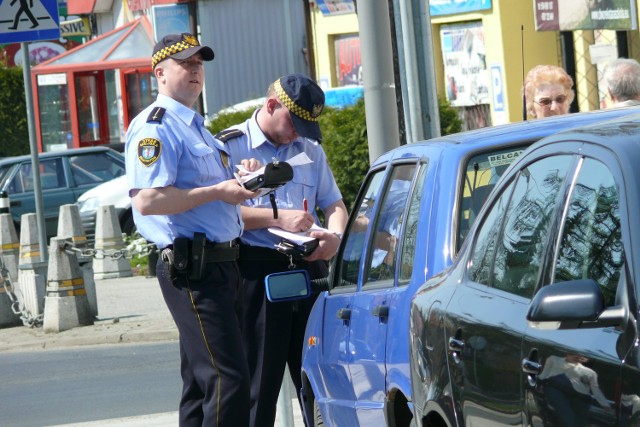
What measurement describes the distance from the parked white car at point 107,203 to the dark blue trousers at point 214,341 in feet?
51.4

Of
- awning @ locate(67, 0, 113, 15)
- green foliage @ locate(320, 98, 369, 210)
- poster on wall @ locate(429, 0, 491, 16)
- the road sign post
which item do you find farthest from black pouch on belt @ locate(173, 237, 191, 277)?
awning @ locate(67, 0, 113, 15)

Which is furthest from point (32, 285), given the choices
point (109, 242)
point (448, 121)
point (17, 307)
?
point (448, 121)

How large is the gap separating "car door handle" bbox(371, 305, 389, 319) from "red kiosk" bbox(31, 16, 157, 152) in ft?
91.3

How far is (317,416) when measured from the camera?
6508 millimetres

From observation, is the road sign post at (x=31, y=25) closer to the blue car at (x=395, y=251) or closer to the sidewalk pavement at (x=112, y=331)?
the sidewalk pavement at (x=112, y=331)

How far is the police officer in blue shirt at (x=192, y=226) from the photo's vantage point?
627 cm

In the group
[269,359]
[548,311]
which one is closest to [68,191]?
[269,359]

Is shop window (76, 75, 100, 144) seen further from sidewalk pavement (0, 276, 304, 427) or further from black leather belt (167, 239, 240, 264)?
black leather belt (167, 239, 240, 264)

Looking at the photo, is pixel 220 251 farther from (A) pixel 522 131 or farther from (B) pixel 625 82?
(B) pixel 625 82

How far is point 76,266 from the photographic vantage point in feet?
45.2

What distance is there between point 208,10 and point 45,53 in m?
18.4

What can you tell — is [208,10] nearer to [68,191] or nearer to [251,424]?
[68,191]

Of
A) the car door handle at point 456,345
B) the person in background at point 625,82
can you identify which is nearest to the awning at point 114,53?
the person in background at point 625,82

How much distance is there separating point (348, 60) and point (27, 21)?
1252cm
